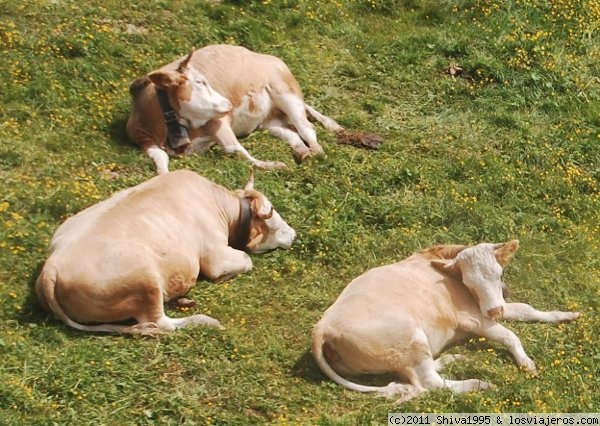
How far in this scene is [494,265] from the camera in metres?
9.12

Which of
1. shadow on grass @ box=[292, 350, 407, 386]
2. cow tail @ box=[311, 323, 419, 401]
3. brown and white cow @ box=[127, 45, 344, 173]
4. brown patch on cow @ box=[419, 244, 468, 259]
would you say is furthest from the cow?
brown patch on cow @ box=[419, 244, 468, 259]

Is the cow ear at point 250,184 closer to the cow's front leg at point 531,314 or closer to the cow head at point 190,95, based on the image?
the cow head at point 190,95

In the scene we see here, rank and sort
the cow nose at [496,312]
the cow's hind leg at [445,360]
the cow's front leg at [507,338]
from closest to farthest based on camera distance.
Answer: the cow's hind leg at [445,360]
the cow's front leg at [507,338]
the cow nose at [496,312]

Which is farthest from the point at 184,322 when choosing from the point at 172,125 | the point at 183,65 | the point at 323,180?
the point at 183,65

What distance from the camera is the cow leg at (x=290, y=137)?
40.5 ft

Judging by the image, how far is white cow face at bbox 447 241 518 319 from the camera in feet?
29.7

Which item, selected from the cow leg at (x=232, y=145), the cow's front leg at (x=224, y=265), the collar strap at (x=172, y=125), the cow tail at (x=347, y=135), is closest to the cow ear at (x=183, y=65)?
the collar strap at (x=172, y=125)

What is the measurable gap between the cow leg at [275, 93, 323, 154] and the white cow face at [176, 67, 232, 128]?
95 cm

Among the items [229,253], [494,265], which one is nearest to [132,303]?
[229,253]

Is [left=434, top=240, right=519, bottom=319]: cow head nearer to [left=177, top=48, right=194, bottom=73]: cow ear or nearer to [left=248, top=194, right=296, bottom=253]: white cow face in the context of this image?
[left=248, top=194, right=296, bottom=253]: white cow face

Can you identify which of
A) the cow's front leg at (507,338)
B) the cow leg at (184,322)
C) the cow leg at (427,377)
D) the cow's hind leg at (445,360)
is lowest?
the cow leg at (184,322)

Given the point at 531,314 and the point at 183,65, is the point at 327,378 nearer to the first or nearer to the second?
the point at 531,314

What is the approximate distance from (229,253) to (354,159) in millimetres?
2690

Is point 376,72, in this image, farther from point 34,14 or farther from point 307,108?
point 34,14
